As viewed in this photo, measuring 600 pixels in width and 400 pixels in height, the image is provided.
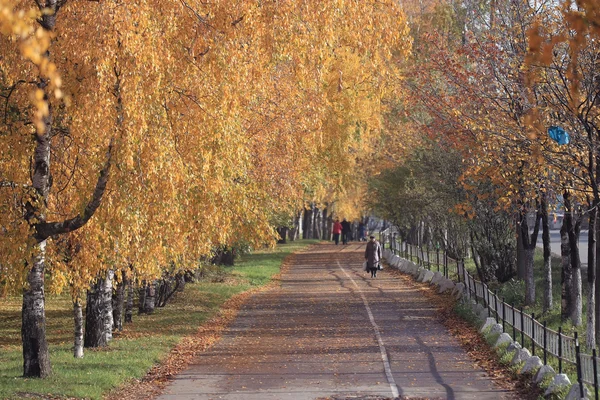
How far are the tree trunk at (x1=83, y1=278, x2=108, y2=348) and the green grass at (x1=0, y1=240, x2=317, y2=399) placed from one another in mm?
349

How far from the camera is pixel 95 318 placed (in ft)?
64.0

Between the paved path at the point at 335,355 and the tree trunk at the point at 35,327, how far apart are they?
6.88 feet

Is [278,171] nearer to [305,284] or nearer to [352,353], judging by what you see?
[352,353]

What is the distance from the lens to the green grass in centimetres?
1457

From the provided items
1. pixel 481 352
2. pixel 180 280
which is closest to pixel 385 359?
pixel 481 352

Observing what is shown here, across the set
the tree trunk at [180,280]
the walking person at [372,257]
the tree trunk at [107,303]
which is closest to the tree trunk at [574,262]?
the tree trunk at [107,303]

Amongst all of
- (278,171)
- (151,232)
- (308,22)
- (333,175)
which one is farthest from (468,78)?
(333,175)

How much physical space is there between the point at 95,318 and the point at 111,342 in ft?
4.18

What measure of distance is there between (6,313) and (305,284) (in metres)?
12.3

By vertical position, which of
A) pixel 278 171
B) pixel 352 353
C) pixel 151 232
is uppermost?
pixel 278 171

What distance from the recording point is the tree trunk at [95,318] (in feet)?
63.9

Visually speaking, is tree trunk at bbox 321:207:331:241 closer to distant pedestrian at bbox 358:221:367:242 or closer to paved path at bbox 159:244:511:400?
distant pedestrian at bbox 358:221:367:242

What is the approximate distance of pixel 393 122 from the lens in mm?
41469

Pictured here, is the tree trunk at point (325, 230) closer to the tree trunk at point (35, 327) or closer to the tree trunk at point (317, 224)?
the tree trunk at point (317, 224)
